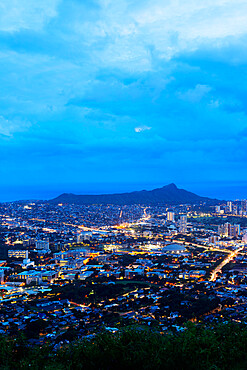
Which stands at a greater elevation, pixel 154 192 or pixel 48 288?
pixel 154 192

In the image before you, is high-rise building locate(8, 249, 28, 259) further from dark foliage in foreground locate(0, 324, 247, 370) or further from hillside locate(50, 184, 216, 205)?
hillside locate(50, 184, 216, 205)

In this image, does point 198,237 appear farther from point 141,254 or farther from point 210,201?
point 210,201

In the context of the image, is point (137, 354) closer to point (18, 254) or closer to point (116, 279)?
point (116, 279)

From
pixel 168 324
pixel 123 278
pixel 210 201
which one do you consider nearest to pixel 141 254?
pixel 123 278

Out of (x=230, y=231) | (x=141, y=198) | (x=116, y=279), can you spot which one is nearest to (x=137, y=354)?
(x=116, y=279)

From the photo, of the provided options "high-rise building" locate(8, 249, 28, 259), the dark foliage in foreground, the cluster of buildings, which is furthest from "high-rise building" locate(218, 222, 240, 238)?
the dark foliage in foreground

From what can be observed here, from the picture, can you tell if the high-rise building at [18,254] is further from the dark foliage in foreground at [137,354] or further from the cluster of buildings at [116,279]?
the dark foliage in foreground at [137,354]
